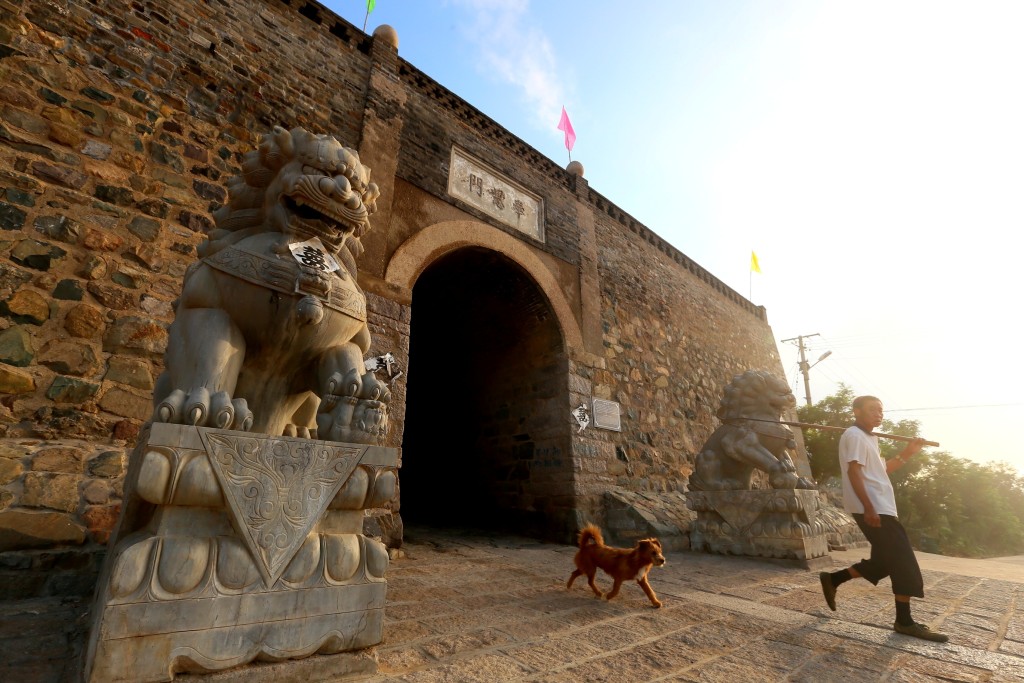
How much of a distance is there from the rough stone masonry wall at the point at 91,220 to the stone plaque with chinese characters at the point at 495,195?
2291 mm

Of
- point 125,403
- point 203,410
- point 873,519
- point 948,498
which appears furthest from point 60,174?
point 948,498

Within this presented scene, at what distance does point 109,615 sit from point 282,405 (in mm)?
852

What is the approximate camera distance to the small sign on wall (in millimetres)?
6527

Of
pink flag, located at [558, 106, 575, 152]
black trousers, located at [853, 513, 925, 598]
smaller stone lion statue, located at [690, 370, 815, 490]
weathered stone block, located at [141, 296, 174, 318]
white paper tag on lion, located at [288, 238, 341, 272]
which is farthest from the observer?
pink flag, located at [558, 106, 575, 152]

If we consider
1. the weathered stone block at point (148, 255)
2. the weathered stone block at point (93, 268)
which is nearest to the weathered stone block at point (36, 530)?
the weathered stone block at point (93, 268)

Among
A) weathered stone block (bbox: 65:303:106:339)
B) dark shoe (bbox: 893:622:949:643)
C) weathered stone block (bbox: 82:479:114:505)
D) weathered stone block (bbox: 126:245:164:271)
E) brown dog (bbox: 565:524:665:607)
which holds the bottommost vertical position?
dark shoe (bbox: 893:622:949:643)

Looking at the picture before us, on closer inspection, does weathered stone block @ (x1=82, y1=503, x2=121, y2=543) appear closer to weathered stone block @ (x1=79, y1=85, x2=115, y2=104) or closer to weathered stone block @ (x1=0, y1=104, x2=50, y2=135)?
weathered stone block @ (x1=0, y1=104, x2=50, y2=135)

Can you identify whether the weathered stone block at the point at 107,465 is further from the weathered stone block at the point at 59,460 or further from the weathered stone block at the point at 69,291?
the weathered stone block at the point at 69,291

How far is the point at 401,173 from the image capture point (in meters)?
5.45

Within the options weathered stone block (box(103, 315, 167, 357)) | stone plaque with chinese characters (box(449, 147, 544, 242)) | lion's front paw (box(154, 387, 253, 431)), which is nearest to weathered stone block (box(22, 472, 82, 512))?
weathered stone block (box(103, 315, 167, 357))

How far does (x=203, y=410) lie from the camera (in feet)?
4.60

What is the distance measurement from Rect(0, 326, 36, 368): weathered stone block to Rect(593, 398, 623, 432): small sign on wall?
18.1 ft

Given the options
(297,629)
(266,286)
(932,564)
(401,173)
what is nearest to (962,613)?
(932,564)

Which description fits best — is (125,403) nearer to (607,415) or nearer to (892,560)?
(892,560)
